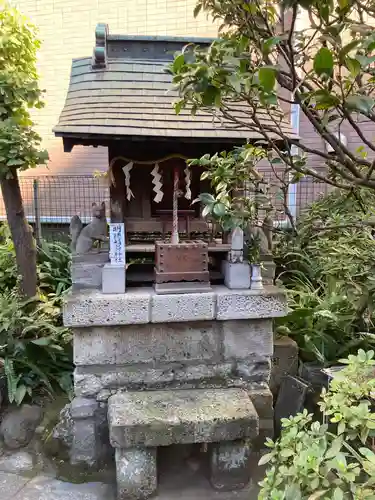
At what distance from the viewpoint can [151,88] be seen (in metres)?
3.88

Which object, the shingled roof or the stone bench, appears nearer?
the stone bench

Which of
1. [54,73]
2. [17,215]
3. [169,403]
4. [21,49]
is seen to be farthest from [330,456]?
[54,73]

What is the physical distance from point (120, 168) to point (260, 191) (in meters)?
1.33

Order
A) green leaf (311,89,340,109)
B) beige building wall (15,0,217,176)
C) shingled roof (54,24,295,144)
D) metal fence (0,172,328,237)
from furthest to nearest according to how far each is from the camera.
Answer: metal fence (0,172,328,237)
beige building wall (15,0,217,176)
shingled roof (54,24,295,144)
green leaf (311,89,340,109)

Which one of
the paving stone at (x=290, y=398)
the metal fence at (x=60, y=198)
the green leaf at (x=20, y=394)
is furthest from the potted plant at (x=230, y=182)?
the metal fence at (x=60, y=198)

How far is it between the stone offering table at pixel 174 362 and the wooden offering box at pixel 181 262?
19 cm

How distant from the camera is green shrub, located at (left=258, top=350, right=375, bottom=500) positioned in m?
1.83

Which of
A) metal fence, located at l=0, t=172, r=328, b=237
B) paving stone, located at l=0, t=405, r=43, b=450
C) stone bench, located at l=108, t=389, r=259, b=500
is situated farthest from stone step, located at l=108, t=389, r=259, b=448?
metal fence, located at l=0, t=172, r=328, b=237

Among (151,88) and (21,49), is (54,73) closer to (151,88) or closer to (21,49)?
(21,49)

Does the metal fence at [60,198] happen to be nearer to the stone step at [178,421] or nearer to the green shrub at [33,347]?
the green shrub at [33,347]

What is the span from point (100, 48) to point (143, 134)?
1.08m

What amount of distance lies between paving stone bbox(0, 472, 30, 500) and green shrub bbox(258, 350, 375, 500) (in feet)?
7.70

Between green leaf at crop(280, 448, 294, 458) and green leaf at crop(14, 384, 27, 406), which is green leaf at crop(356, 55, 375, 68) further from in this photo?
green leaf at crop(14, 384, 27, 406)

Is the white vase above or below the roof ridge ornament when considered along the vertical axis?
below
